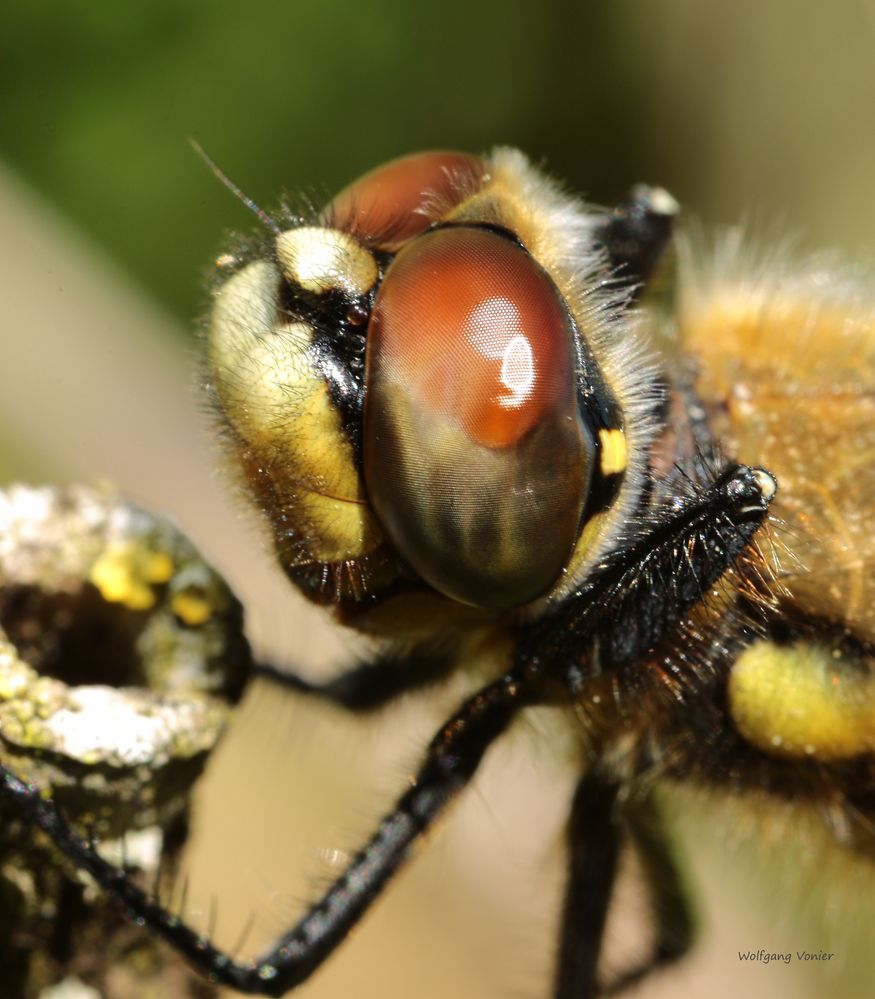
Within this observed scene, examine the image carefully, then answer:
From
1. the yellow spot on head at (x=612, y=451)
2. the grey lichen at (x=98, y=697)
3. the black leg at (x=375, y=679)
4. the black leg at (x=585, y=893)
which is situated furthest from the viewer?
the black leg at (x=585, y=893)

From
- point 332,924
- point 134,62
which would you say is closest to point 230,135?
point 134,62

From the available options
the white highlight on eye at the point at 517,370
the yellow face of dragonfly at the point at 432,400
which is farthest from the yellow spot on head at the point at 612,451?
the white highlight on eye at the point at 517,370

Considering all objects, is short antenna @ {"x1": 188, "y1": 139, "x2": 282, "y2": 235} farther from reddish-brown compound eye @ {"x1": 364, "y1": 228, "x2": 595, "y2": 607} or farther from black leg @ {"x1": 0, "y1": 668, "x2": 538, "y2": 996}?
black leg @ {"x1": 0, "y1": 668, "x2": 538, "y2": 996}

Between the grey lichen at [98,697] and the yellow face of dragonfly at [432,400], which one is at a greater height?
the yellow face of dragonfly at [432,400]

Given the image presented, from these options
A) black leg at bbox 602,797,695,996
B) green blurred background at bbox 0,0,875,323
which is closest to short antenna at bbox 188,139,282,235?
black leg at bbox 602,797,695,996

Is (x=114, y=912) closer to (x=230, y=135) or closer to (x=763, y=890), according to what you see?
(x=763, y=890)

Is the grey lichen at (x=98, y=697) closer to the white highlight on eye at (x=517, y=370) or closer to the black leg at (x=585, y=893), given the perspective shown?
the white highlight on eye at (x=517, y=370)
